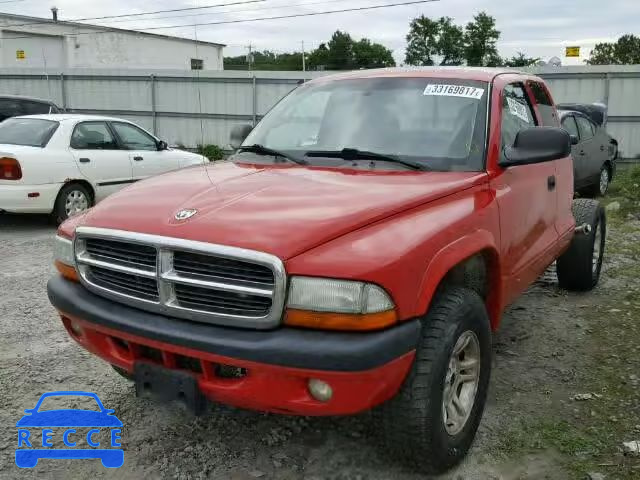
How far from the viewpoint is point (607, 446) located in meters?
3.10

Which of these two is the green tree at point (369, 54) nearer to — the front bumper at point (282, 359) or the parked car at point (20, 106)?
the parked car at point (20, 106)

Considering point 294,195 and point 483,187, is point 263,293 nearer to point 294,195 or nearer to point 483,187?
point 294,195

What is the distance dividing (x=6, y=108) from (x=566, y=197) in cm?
1093

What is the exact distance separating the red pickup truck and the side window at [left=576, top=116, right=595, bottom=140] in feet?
25.5

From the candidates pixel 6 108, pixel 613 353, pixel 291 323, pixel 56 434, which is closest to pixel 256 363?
pixel 291 323

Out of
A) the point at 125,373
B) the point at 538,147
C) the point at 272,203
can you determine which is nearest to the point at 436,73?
the point at 538,147

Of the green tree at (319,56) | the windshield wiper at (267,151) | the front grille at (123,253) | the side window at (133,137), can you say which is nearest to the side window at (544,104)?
the windshield wiper at (267,151)

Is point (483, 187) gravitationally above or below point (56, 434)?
above

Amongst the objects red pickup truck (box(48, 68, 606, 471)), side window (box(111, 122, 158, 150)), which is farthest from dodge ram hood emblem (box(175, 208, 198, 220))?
side window (box(111, 122, 158, 150))

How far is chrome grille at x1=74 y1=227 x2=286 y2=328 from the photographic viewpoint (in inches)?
92.7

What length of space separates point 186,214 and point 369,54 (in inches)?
2929

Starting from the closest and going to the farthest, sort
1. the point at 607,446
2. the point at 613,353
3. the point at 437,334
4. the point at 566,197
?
the point at 437,334 < the point at 607,446 < the point at 613,353 < the point at 566,197

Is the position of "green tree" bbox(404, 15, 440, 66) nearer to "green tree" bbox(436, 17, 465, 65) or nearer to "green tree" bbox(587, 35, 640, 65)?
"green tree" bbox(436, 17, 465, 65)

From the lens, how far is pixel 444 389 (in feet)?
8.76
